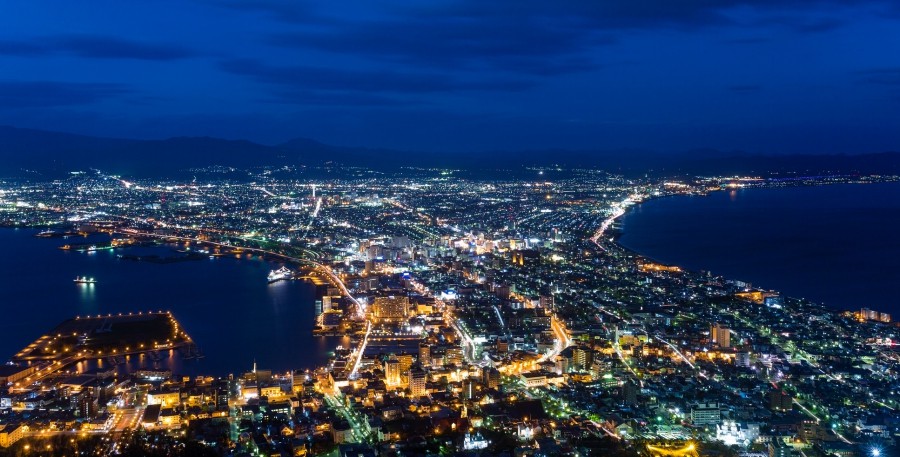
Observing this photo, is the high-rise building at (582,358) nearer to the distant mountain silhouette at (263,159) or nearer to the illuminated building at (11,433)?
the illuminated building at (11,433)

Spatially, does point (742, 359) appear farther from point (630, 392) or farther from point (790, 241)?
point (790, 241)

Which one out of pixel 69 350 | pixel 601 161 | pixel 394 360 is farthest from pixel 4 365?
pixel 601 161

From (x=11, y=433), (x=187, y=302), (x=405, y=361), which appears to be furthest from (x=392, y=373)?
(x=187, y=302)

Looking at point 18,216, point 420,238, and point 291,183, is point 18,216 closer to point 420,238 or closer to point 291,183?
point 420,238

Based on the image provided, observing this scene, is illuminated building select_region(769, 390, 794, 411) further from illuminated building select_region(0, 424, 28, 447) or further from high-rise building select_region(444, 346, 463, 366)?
illuminated building select_region(0, 424, 28, 447)

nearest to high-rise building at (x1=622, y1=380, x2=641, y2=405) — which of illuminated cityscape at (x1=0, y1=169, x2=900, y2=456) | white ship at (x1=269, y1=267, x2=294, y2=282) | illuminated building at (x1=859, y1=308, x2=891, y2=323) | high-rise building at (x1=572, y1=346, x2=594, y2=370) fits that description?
illuminated cityscape at (x1=0, y1=169, x2=900, y2=456)

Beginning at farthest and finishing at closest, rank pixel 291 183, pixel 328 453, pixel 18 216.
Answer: pixel 291 183
pixel 18 216
pixel 328 453
